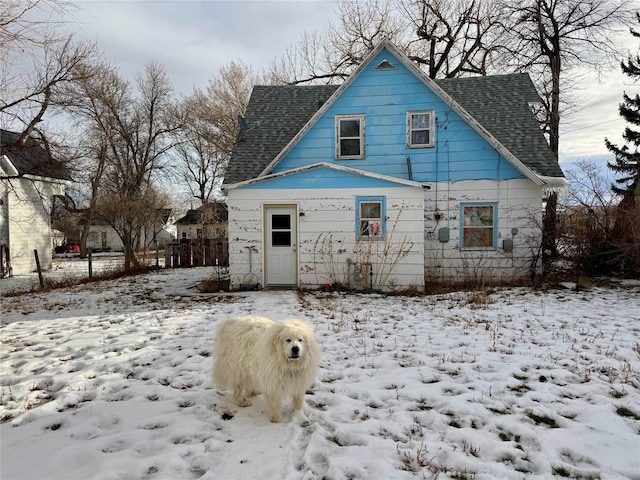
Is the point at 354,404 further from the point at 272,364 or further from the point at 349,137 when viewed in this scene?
the point at 349,137

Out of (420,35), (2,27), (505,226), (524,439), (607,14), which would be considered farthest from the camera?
(420,35)

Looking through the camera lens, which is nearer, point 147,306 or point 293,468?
point 293,468

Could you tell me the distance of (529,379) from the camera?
4.47m

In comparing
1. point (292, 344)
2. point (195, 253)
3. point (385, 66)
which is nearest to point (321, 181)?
point (385, 66)

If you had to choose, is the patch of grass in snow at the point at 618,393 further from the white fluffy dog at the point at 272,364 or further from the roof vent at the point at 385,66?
the roof vent at the point at 385,66

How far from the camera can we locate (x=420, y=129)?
12.3 m

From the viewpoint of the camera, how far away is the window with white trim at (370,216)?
35.8 feet

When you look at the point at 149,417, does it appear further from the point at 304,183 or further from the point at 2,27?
the point at 304,183

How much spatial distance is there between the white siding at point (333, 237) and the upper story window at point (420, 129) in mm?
2478

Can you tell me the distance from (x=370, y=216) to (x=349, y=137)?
3.13m

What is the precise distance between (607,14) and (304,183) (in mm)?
16269

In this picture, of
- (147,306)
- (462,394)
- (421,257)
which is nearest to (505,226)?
(421,257)

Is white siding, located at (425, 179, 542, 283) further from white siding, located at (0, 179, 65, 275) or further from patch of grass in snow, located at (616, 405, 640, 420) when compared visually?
white siding, located at (0, 179, 65, 275)

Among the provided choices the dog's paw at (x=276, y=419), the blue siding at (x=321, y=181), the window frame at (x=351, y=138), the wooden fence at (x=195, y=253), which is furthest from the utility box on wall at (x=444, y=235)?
the wooden fence at (x=195, y=253)
